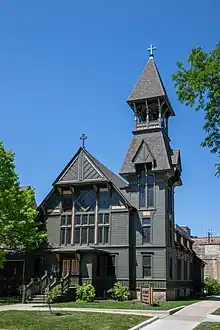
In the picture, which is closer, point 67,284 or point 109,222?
point 67,284

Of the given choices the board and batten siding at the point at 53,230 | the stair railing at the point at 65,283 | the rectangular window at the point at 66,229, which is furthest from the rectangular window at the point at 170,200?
the stair railing at the point at 65,283

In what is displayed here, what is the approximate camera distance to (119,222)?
105 ft

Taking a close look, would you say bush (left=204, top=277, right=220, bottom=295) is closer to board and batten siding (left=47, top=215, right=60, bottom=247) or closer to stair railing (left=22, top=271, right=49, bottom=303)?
board and batten siding (left=47, top=215, right=60, bottom=247)

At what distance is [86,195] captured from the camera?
110 feet

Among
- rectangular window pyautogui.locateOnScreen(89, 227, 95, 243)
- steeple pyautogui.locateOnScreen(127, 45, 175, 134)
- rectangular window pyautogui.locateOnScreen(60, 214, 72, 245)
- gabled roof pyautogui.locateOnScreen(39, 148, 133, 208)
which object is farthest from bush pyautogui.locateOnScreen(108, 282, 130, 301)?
steeple pyautogui.locateOnScreen(127, 45, 175, 134)

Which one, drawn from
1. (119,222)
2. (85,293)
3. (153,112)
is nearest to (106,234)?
(119,222)

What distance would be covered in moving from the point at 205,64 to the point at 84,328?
11151mm

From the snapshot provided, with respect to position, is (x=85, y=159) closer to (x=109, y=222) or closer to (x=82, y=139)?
(x=82, y=139)

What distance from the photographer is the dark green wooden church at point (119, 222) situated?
31203mm

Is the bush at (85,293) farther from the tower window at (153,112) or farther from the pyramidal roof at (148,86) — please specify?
the pyramidal roof at (148,86)

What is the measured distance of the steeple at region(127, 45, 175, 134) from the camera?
35.3m

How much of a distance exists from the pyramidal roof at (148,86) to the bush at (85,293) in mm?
16194

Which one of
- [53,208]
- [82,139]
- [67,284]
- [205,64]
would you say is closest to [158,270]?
[67,284]

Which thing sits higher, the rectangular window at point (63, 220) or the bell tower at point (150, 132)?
the bell tower at point (150, 132)
